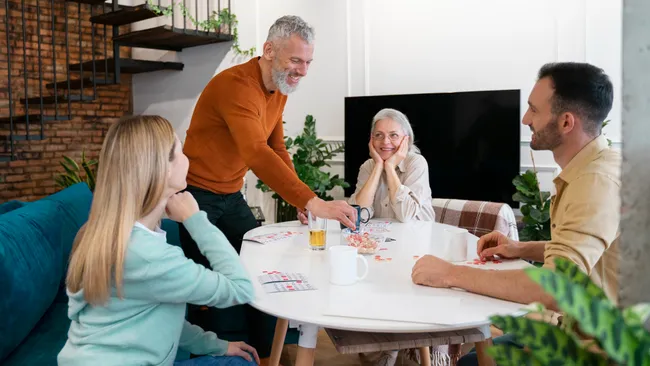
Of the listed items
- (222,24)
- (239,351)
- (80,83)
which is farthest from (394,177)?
(80,83)

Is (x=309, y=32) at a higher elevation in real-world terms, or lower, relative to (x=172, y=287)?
higher

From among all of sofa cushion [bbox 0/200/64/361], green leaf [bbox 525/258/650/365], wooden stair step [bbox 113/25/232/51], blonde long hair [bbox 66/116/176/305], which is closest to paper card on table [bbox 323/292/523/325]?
blonde long hair [bbox 66/116/176/305]

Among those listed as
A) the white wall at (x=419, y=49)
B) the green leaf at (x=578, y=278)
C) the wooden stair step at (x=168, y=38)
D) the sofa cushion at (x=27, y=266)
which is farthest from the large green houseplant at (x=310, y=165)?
the green leaf at (x=578, y=278)

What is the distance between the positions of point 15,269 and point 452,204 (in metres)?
2.03

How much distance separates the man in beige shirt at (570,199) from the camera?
1380 mm

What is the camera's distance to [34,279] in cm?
190

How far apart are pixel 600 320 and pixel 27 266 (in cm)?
188

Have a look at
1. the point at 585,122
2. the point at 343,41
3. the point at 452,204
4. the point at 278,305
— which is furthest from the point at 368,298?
the point at 343,41

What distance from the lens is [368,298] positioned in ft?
4.73

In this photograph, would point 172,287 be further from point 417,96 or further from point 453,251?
point 417,96

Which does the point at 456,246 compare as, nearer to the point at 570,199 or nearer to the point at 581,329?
the point at 570,199

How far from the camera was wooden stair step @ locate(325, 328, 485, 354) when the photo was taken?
1450 millimetres

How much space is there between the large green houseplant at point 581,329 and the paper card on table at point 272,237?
172 centimetres

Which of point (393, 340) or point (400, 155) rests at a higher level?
point (400, 155)
